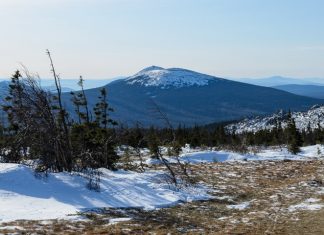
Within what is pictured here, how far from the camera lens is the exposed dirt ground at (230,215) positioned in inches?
454

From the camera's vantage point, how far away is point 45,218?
12141 millimetres

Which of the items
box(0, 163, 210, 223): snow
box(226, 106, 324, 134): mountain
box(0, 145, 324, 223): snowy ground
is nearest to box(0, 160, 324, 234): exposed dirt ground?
box(0, 145, 324, 223): snowy ground

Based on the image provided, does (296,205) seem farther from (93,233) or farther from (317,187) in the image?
(93,233)

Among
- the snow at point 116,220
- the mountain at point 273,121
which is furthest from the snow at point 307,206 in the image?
the mountain at point 273,121

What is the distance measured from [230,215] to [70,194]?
202 inches

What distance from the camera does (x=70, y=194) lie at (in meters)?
15.0

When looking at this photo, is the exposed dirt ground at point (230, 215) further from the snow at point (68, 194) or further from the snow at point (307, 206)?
the snow at point (68, 194)

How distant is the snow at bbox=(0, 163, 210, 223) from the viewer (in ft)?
42.7

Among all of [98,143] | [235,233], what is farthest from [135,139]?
[235,233]

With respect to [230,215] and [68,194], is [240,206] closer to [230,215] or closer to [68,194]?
[230,215]

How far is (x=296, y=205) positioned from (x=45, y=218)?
829 centimetres

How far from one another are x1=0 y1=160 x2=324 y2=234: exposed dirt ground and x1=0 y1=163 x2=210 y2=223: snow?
733 mm

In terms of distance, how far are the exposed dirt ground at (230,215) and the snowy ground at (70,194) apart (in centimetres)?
54

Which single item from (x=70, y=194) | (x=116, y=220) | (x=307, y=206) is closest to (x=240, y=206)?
(x=307, y=206)
